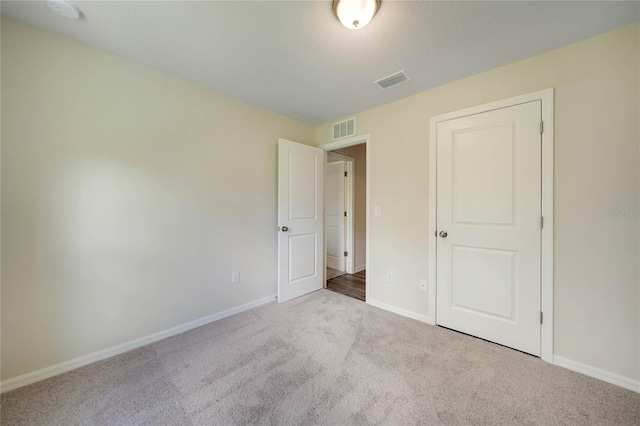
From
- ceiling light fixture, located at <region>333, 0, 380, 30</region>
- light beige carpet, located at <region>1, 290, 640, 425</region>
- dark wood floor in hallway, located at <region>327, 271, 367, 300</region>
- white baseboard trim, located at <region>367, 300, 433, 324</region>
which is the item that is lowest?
light beige carpet, located at <region>1, 290, 640, 425</region>

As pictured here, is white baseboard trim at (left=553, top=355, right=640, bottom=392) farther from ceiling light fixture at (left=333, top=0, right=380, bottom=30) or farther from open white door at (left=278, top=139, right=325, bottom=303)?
ceiling light fixture at (left=333, top=0, right=380, bottom=30)

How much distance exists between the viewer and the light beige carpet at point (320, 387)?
49.3 inches

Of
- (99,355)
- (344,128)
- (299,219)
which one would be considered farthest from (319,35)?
(99,355)

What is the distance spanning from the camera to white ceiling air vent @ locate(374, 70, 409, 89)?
6.53ft

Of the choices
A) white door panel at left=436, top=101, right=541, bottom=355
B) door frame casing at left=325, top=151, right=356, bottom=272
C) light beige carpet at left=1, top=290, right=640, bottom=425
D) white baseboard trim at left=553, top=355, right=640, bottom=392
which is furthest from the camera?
door frame casing at left=325, top=151, right=356, bottom=272

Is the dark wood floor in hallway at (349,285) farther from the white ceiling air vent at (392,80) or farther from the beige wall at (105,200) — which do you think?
the white ceiling air vent at (392,80)

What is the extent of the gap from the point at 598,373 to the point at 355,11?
2791mm

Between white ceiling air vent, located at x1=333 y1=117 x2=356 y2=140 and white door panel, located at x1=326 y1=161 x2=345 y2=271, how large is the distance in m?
1.08

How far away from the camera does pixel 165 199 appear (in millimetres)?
2002

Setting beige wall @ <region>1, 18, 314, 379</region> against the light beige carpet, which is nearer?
the light beige carpet

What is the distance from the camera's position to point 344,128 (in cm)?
295

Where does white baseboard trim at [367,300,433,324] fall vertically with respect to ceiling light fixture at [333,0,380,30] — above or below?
below

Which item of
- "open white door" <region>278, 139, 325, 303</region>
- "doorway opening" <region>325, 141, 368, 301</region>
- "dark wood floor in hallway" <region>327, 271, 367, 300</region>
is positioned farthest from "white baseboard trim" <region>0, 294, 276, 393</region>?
"doorway opening" <region>325, 141, 368, 301</region>

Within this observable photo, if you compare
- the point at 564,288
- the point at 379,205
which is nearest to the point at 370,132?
the point at 379,205
